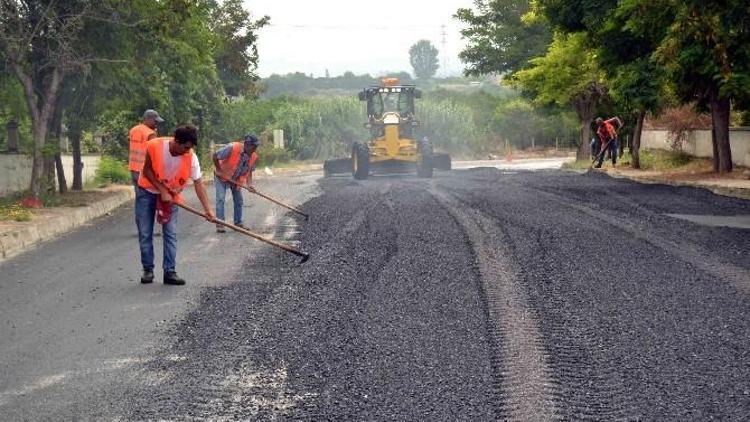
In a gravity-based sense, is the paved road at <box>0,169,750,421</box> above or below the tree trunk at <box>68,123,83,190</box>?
below

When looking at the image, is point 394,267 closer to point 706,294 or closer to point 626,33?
point 706,294

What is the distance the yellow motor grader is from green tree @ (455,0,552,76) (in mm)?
12538

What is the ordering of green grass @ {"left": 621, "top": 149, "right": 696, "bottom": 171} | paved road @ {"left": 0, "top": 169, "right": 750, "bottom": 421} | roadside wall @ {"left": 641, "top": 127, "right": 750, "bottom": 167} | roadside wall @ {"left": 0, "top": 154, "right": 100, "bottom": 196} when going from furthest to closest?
green grass @ {"left": 621, "top": 149, "right": 696, "bottom": 171} → roadside wall @ {"left": 641, "top": 127, "right": 750, "bottom": 167} → roadside wall @ {"left": 0, "top": 154, "right": 100, "bottom": 196} → paved road @ {"left": 0, "top": 169, "right": 750, "bottom": 421}

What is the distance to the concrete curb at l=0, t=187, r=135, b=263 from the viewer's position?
553 inches

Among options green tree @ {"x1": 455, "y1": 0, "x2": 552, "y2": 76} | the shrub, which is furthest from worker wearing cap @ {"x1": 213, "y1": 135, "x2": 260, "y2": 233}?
green tree @ {"x1": 455, "y1": 0, "x2": 552, "y2": 76}

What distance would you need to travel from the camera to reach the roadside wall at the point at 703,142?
28.3 m

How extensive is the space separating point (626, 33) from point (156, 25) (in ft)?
36.8

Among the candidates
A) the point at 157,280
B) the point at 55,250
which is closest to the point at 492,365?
the point at 157,280

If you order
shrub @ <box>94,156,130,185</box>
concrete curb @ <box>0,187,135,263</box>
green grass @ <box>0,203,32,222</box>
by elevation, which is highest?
shrub @ <box>94,156,130,185</box>

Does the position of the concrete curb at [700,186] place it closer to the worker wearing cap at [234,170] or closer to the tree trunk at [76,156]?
the worker wearing cap at [234,170]

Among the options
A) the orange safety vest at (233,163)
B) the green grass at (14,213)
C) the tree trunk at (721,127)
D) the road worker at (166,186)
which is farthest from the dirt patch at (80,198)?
the tree trunk at (721,127)

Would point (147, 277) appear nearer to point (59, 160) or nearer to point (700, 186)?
point (59, 160)

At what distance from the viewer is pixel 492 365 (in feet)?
21.5

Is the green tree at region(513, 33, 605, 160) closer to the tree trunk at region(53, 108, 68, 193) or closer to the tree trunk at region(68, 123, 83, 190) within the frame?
the tree trunk at region(68, 123, 83, 190)
